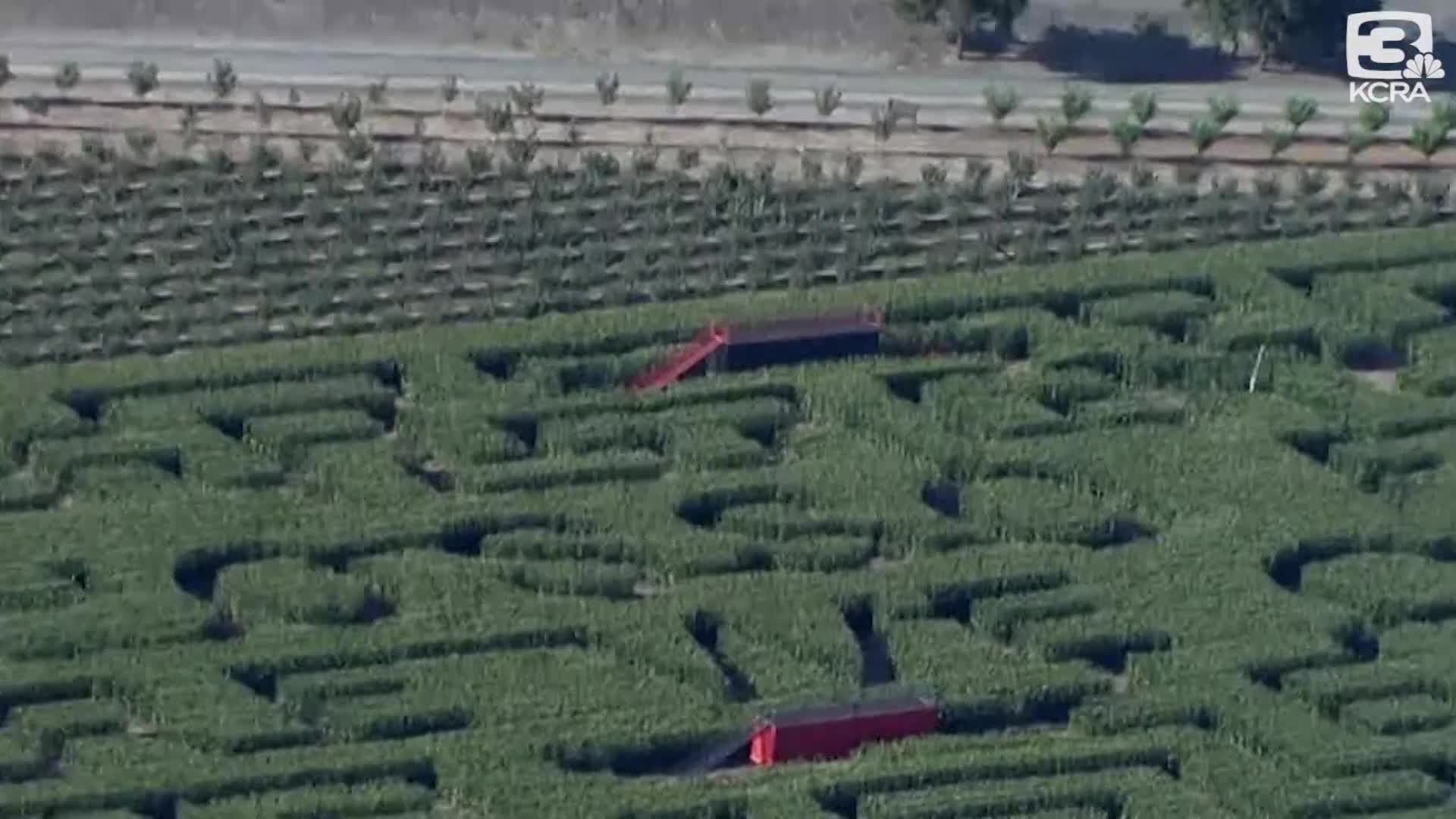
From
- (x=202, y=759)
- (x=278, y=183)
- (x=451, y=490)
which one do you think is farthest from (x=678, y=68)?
(x=202, y=759)

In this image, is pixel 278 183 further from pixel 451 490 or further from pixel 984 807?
pixel 984 807

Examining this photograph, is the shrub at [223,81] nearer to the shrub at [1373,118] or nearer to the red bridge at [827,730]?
the shrub at [1373,118]

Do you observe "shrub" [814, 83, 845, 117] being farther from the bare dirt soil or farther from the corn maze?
the corn maze

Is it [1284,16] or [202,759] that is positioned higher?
[1284,16]

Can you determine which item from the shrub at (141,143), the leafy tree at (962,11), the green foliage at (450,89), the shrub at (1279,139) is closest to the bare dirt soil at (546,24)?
the leafy tree at (962,11)

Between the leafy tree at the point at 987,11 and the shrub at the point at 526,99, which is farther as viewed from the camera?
the leafy tree at the point at 987,11

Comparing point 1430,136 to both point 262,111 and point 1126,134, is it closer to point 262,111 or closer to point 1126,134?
point 1126,134
